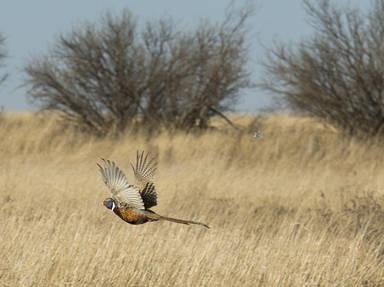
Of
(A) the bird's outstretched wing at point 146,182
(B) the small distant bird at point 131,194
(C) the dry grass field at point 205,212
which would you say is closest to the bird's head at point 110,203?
(B) the small distant bird at point 131,194

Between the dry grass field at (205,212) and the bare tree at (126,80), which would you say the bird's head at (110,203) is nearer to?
the dry grass field at (205,212)

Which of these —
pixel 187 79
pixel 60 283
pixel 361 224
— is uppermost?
pixel 187 79

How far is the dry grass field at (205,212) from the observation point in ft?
16.5

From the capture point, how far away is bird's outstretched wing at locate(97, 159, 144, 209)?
3.25 m

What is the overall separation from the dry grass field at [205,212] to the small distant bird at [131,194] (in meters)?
1.24

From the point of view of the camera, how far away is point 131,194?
11.1 feet

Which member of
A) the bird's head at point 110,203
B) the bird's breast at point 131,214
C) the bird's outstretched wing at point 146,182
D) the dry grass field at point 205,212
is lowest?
the dry grass field at point 205,212

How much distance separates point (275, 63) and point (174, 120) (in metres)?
2.41

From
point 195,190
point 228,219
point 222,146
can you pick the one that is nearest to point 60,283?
point 228,219

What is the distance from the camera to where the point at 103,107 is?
17.2 meters

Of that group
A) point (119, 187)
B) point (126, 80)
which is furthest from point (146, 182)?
point (126, 80)

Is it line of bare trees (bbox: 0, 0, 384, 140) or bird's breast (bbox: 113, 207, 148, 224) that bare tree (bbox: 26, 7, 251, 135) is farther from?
bird's breast (bbox: 113, 207, 148, 224)

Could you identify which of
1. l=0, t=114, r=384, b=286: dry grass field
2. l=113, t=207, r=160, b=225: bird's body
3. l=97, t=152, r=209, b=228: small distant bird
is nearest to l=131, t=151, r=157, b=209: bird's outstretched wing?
l=97, t=152, r=209, b=228: small distant bird

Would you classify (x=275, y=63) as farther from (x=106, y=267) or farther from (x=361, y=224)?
(x=106, y=267)
